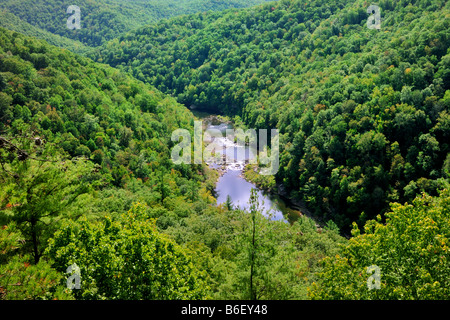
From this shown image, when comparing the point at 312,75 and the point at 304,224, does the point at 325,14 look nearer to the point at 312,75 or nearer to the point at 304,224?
the point at 312,75

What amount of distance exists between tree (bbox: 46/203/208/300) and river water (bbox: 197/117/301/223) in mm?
34059

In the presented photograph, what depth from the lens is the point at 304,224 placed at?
152 ft

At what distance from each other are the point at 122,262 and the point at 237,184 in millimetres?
53627

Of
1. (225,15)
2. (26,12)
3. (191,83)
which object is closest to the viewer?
(191,83)

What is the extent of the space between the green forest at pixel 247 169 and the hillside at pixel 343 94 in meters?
0.34

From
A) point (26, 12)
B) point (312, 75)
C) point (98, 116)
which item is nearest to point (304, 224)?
point (98, 116)

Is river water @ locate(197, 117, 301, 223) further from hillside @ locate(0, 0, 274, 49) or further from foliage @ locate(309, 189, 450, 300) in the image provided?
hillside @ locate(0, 0, 274, 49)

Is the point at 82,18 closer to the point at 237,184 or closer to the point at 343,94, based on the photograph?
the point at 237,184

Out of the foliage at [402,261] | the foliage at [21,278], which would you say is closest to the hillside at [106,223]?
the foliage at [21,278]

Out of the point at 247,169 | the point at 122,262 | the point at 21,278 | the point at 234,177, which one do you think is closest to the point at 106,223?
the point at 122,262

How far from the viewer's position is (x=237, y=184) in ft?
224

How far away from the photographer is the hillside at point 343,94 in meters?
53.9

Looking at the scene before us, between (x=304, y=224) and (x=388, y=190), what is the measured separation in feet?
52.9

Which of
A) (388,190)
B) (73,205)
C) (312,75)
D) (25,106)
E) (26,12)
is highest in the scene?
(26,12)
